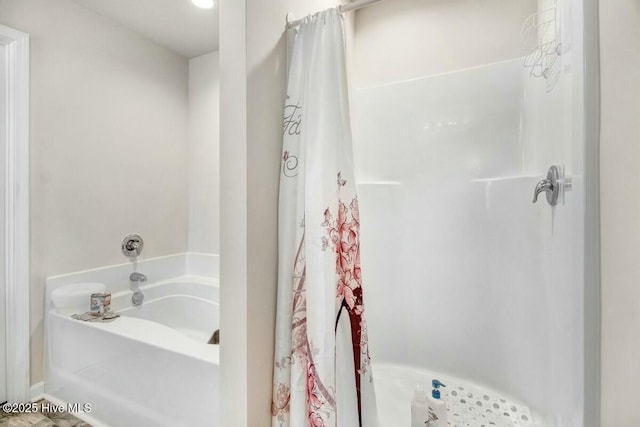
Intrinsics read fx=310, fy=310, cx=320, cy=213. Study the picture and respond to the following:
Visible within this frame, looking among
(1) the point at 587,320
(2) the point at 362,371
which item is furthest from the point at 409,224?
(1) the point at 587,320

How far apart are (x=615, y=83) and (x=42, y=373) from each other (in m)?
2.87

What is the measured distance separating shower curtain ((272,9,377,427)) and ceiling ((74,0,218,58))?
144 centimetres

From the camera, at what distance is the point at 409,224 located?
1.74 metres

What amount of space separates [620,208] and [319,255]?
798mm

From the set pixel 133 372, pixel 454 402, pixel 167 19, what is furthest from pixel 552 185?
pixel 167 19

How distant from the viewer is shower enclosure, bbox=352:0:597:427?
126cm

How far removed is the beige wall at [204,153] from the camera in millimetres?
2609

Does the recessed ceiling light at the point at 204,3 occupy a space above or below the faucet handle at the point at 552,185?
above

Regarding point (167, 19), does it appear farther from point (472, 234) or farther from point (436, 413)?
point (436, 413)

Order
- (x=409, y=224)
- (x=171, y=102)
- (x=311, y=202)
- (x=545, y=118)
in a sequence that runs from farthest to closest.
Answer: (x=171, y=102) < (x=409, y=224) < (x=545, y=118) < (x=311, y=202)

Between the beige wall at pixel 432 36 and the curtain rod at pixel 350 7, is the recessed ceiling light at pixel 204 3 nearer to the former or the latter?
the beige wall at pixel 432 36

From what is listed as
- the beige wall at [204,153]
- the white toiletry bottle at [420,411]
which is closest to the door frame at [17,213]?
the beige wall at [204,153]

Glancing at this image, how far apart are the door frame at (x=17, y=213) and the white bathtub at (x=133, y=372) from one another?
0.13 m

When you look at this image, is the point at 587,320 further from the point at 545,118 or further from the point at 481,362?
the point at 481,362
